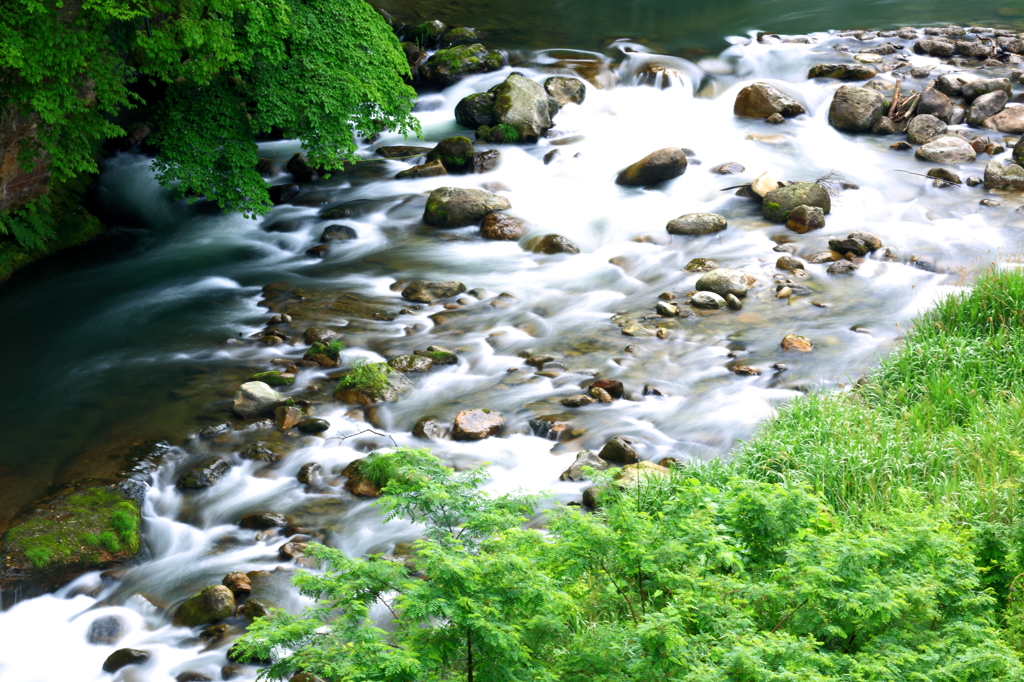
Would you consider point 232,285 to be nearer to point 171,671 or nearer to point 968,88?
point 171,671

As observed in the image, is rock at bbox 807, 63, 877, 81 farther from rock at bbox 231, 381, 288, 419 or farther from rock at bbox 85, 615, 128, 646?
rock at bbox 85, 615, 128, 646

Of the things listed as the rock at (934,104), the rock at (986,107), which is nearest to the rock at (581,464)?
the rock at (934,104)

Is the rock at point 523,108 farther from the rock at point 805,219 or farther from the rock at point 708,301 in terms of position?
the rock at point 708,301

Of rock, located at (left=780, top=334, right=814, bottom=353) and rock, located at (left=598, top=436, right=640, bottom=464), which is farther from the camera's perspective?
rock, located at (left=780, top=334, right=814, bottom=353)

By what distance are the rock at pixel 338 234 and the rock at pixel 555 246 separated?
3.02m

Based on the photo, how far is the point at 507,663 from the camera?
11.9 ft

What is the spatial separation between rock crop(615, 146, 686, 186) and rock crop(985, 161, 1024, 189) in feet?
16.1

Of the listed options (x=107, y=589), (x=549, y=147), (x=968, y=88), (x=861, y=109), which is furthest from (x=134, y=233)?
(x=968, y=88)

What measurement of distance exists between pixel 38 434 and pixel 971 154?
583 inches

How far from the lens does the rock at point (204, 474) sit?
7406mm

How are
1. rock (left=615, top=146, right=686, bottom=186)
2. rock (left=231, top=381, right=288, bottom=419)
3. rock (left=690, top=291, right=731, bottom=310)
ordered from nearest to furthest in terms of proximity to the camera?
rock (left=231, top=381, right=288, bottom=419)
rock (left=690, top=291, right=731, bottom=310)
rock (left=615, top=146, right=686, bottom=186)

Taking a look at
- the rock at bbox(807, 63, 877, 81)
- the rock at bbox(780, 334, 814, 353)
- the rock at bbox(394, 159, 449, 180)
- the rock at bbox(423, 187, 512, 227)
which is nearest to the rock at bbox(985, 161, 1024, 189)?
the rock at bbox(807, 63, 877, 81)

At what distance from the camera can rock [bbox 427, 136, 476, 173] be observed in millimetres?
14891

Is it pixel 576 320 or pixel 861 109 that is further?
pixel 861 109
